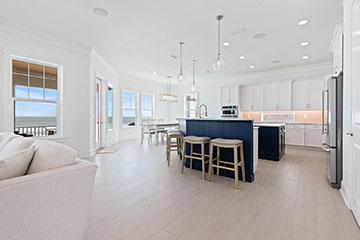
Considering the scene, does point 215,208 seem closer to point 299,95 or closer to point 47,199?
point 47,199

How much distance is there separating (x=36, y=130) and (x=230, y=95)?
254 inches

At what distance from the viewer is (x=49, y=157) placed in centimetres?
116

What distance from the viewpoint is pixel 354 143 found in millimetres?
1867

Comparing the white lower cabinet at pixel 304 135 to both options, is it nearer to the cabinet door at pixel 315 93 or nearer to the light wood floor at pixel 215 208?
the cabinet door at pixel 315 93

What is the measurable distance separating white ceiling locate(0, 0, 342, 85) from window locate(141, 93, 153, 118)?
3.30 metres

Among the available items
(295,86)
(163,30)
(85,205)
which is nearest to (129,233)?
(85,205)

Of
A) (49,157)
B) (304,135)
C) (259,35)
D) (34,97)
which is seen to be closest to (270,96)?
(304,135)

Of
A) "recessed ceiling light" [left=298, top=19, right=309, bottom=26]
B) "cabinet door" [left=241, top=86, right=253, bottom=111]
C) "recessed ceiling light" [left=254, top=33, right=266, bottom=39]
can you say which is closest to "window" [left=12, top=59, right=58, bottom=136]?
"recessed ceiling light" [left=254, top=33, right=266, bottom=39]

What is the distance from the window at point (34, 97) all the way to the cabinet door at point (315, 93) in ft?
24.3

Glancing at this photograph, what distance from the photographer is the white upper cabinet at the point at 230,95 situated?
688 cm

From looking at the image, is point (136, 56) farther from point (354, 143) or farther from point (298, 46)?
point (354, 143)

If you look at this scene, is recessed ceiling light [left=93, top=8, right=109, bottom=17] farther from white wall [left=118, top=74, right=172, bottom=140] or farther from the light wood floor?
white wall [left=118, top=74, right=172, bottom=140]

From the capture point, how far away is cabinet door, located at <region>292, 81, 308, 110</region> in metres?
5.60

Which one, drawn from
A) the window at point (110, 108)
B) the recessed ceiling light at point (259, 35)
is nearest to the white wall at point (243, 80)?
the recessed ceiling light at point (259, 35)
